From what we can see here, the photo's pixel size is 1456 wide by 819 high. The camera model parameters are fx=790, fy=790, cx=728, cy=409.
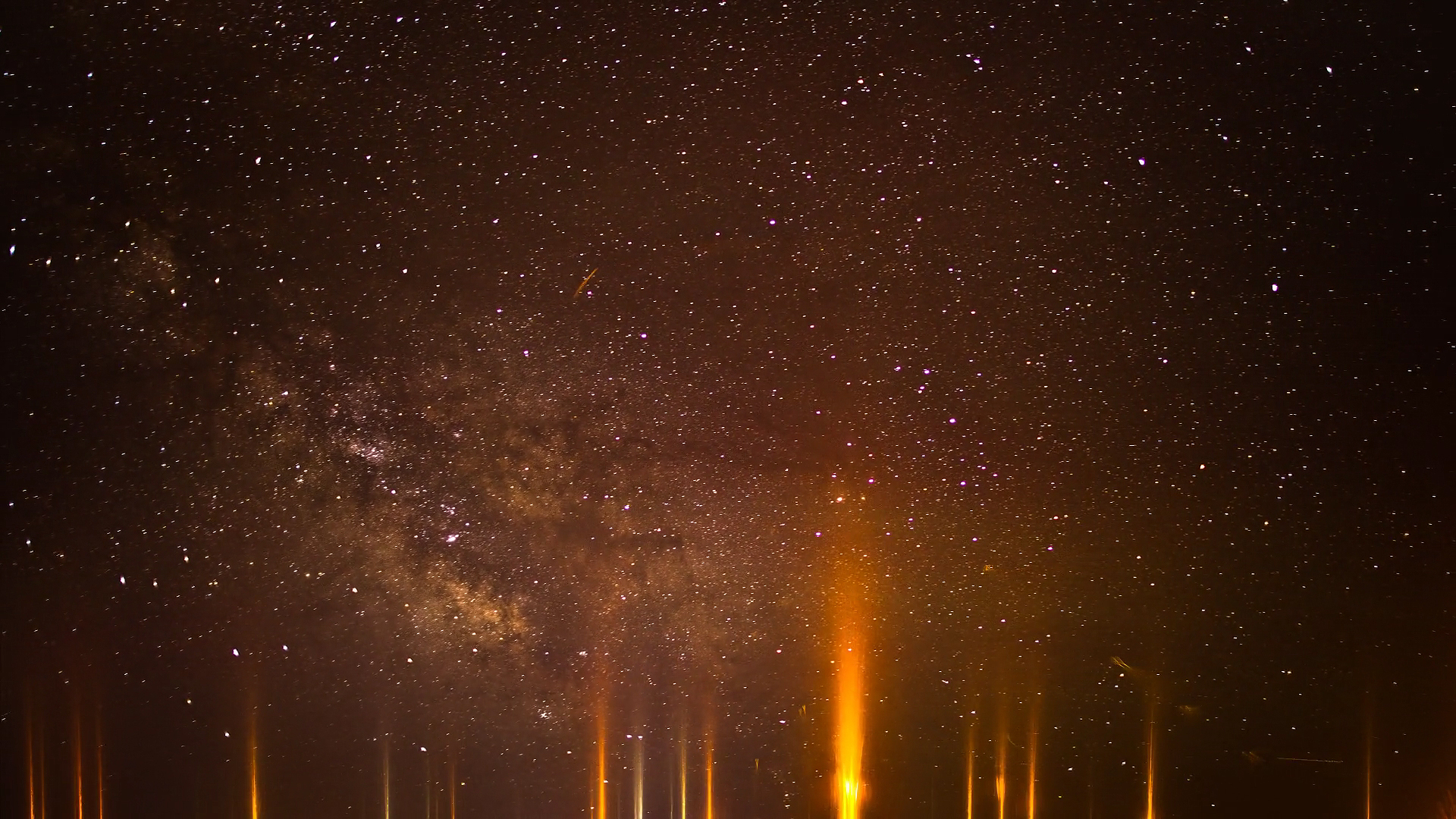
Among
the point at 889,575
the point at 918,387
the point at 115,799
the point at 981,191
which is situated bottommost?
the point at 115,799

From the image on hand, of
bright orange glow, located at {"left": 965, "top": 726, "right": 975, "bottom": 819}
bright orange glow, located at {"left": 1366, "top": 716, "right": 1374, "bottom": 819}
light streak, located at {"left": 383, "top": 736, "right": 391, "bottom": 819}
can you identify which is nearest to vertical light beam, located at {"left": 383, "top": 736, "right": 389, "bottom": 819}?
light streak, located at {"left": 383, "top": 736, "right": 391, "bottom": 819}

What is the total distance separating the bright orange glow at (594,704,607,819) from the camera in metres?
0.51

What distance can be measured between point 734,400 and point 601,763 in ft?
0.82

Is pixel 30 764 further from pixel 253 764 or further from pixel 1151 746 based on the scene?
pixel 1151 746

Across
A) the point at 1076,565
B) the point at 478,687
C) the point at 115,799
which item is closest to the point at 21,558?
the point at 115,799

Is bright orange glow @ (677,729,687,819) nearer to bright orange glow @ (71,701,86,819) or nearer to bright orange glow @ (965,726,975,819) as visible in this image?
bright orange glow @ (965,726,975,819)

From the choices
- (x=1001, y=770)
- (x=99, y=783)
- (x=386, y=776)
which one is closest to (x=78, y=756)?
(x=99, y=783)

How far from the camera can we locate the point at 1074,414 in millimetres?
482

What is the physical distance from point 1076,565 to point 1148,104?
28cm

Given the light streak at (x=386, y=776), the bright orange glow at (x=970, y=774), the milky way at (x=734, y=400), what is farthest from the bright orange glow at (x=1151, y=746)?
the light streak at (x=386, y=776)

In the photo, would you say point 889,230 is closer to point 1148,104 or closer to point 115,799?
point 1148,104

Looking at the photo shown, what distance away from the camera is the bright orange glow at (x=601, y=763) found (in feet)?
1.67

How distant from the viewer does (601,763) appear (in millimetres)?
513

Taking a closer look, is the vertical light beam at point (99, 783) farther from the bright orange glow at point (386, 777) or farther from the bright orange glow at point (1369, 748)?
the bright orange glow at point (1369, 748)
